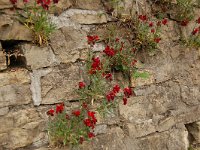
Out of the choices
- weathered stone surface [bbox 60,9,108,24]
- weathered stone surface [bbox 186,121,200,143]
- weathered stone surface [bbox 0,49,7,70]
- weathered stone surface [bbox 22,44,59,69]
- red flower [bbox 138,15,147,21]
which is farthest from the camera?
weathered stone surface [bbox 186,121,200,143]

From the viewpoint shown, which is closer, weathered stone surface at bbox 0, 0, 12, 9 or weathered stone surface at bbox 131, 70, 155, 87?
weathered stone surface at bbox 0, 0, 12, 9

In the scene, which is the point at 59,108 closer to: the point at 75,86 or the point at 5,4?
the point at 75,86

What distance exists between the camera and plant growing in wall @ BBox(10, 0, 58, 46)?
2.54 m

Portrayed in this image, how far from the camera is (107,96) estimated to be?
9.18 feet

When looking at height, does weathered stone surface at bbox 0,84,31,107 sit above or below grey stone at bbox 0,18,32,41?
below

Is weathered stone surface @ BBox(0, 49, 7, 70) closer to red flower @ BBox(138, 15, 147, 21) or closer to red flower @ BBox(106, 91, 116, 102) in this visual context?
red flower @ BBox(106, 91, 116, 102)

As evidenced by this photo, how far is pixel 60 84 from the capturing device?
8.96ft

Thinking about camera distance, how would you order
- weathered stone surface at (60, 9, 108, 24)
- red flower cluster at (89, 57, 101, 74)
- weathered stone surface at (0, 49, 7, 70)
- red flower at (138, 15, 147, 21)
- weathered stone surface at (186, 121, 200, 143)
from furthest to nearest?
weathered stone surface at (186, 121, 200, 143), red flower at (138, 15, 147, 21), weathered stone surface at (60, 9, 108, 24), red flower cluster at (89, 57, 101, 74), weathered stone surface at (0, 49, 7, 70)

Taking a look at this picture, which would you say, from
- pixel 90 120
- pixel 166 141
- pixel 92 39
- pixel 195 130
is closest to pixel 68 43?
pixel 92 39

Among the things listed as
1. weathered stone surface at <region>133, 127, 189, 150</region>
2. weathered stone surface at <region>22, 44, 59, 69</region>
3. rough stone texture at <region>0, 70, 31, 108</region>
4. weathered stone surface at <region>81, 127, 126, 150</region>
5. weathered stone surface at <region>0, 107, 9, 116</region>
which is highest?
weathered stone surface at <region>22, 44, 59, 69</region>

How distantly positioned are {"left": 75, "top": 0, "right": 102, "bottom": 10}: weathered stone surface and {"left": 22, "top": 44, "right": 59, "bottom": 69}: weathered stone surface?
527 mm

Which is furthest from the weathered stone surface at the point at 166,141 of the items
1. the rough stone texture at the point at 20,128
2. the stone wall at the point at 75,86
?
the rough stone texture at the point at 20,128

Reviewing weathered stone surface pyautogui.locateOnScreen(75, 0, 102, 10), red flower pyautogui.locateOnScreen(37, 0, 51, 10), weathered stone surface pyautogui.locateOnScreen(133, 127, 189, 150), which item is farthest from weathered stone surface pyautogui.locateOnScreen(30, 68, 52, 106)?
weathered stone surface pyautogui.locateOnScreen(133, 127, 189, 150)

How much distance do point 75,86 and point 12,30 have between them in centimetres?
73
